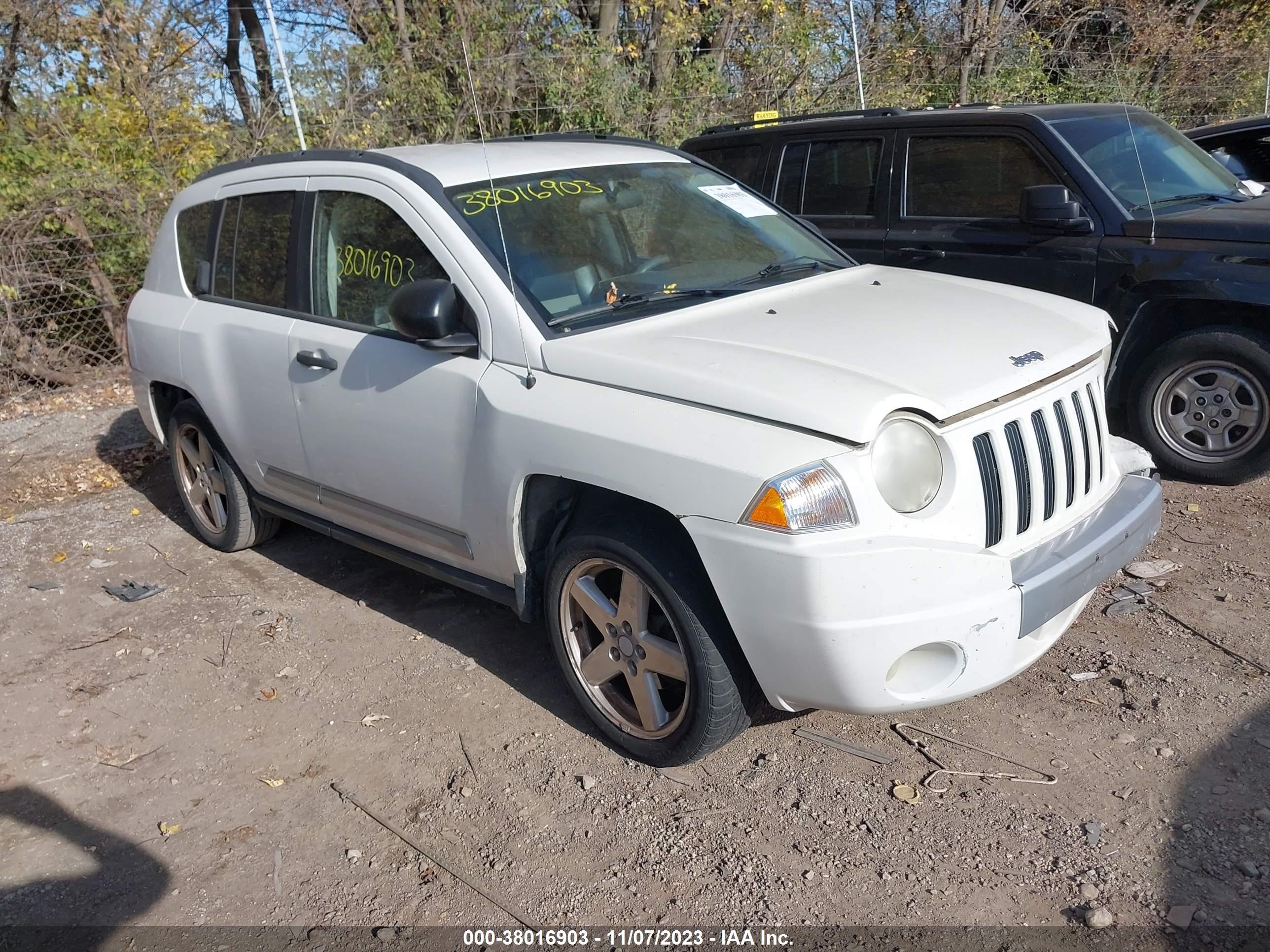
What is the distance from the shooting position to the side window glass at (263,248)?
14.8ft

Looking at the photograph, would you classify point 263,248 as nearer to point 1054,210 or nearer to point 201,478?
point 201,478

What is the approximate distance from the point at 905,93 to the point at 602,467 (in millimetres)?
11457

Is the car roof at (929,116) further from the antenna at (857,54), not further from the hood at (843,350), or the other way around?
the antenna at (857,54)

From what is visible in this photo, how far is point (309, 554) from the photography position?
218 inches

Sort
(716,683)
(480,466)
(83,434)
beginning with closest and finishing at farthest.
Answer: (716,683) → (480,466) → (83,434)

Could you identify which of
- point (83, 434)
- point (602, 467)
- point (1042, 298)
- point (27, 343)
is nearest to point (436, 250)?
point (602, 467)

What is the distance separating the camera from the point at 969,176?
239 inches

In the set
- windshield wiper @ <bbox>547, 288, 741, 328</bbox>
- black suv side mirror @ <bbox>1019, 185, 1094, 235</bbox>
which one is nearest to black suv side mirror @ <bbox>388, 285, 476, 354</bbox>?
windshield wiper @ <bbox>547, 288, 741, 328</bbox>

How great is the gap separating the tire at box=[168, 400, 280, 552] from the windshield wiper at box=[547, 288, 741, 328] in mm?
2284

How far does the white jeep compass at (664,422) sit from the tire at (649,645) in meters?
0.01

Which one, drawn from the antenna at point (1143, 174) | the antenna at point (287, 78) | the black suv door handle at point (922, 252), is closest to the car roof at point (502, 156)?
the black suv door handle at point (922, 252)

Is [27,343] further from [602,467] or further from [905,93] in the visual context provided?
[905,93]

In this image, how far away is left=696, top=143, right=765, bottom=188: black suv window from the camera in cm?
691

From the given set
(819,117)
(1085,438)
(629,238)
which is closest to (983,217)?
(819,117)
